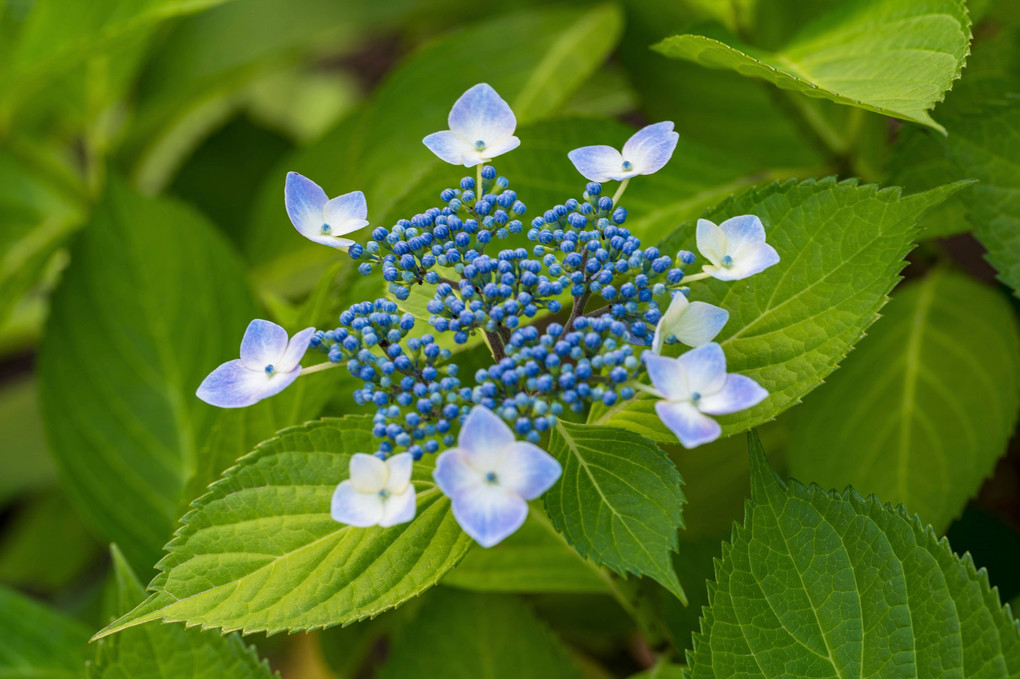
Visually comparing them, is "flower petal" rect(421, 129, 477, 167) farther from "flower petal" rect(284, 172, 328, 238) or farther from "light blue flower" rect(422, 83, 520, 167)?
"flower petal" rect(284, 172, 328, 238)

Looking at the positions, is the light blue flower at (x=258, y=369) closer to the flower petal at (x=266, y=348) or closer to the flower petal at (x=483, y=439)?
the flower petal at (x=266, y=348)

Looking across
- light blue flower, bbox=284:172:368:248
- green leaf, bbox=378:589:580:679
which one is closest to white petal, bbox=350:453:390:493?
light blue flower, bbox=284:172:368:248

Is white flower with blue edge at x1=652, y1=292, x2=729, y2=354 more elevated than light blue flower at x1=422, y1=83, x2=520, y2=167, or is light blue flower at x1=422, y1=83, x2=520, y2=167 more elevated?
light blue flower at x1=422, y1=83, x2=520, y2=167

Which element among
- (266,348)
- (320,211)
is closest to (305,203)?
(320,211)

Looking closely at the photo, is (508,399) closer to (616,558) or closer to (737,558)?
(616,558)

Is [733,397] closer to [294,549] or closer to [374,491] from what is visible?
[374,491]
